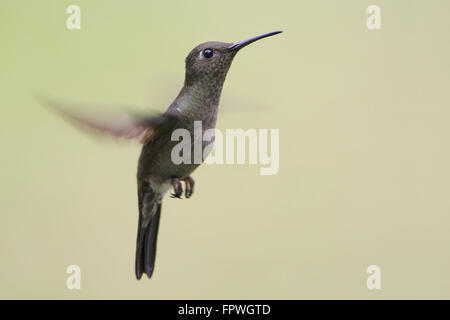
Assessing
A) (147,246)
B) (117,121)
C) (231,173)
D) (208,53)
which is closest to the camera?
(117,121)

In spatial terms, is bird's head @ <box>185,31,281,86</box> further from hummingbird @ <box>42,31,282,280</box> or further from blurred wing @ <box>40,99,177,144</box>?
blurred wing @ <box>40,99,177,144</box>

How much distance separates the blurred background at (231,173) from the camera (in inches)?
82.5

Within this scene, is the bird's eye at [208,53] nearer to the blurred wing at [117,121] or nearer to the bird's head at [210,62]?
the bird's head at [210,62]

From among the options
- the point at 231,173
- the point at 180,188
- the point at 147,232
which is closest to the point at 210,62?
the point at 180,188

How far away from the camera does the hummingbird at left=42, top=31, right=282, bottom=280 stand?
0.90 metres

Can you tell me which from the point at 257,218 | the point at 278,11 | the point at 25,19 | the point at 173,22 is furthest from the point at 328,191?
the point at 25,19

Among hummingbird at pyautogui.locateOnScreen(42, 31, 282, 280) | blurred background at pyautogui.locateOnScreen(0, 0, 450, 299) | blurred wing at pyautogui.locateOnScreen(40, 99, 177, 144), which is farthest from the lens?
blurred background at pyautogui.locateOnScreen(0, 0, 450, 299)

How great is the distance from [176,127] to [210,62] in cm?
11

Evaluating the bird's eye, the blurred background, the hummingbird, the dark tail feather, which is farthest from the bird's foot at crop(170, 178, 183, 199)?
the blurred background

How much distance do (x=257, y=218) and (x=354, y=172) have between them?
392 mm

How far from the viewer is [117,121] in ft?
2.51

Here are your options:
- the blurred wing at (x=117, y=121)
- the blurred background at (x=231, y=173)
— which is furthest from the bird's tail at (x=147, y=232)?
the blurred background at (x=231, y=173)

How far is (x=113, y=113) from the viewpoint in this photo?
2.47 feet

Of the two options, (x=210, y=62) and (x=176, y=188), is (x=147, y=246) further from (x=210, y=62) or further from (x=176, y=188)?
(x=210, y=62)
